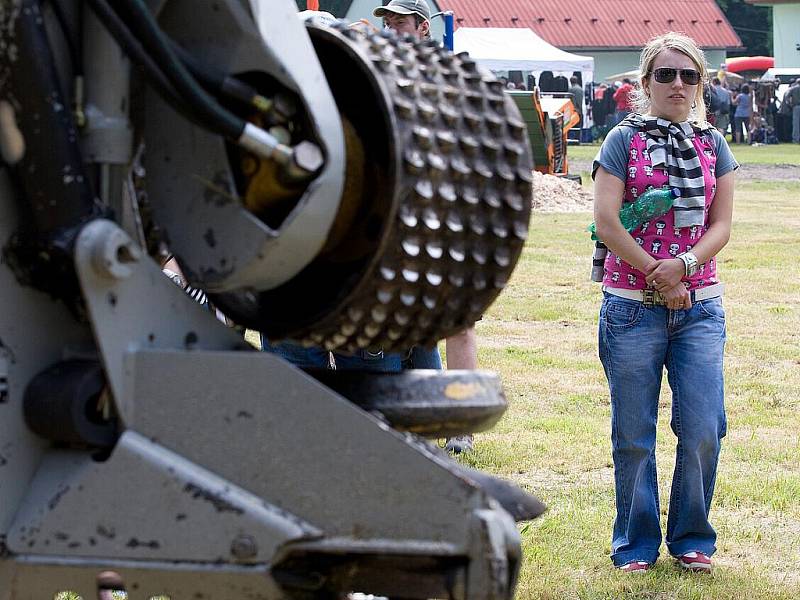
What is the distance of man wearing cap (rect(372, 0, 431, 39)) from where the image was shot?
727 cm

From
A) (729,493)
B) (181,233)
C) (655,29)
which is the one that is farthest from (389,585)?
(655,29)

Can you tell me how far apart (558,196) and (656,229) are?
621 inches

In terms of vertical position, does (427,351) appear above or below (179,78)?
below

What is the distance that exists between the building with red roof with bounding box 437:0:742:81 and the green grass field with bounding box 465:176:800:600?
52.3m

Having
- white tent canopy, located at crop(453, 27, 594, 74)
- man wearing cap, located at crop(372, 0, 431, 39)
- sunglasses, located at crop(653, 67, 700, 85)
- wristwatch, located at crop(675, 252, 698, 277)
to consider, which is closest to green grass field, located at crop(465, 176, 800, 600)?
wristwatch, located at crop(675, 252, 698, 277)

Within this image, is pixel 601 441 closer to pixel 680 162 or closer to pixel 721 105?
pixel 680 162

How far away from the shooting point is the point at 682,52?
5.28 m

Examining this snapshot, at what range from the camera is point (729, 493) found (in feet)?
20.4

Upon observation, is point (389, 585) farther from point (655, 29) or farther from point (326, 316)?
point (655, 29)

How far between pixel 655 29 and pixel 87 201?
225 feet

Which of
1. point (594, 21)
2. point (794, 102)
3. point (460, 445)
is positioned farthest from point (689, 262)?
point (594, 21)

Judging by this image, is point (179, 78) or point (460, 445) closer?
point (179, 78)

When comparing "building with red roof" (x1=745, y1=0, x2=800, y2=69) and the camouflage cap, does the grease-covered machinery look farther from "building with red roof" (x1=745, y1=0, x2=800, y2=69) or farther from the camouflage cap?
"building with red roof" (x1=745, y1=0, x2=800, y2=69)

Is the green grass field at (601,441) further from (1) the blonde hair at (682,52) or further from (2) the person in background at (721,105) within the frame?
(2) the person in background at (721,105)
